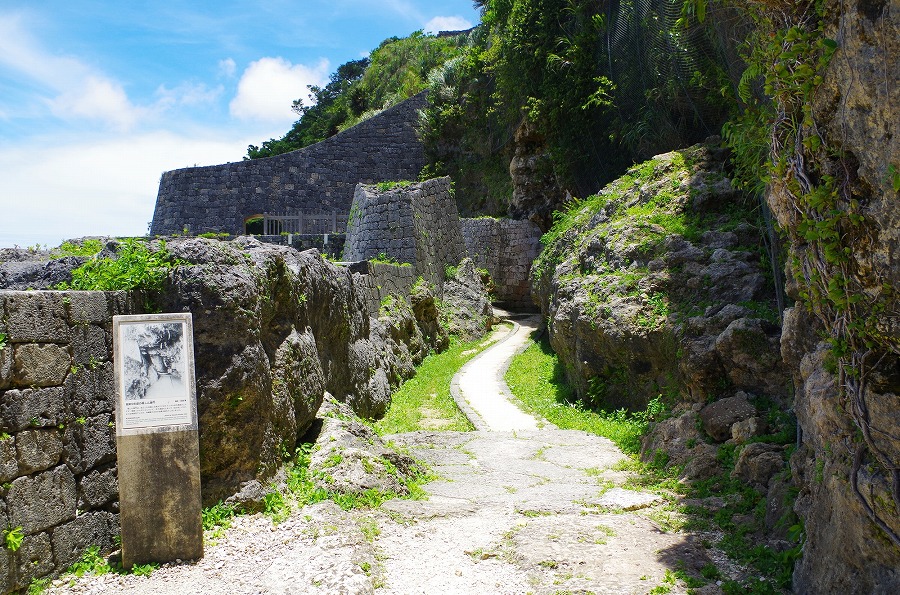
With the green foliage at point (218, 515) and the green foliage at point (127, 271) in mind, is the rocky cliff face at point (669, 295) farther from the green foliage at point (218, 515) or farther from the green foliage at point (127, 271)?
the green foliage at point (127, 271)

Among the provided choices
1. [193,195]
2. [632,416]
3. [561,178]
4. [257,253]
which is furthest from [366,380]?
[193,195]

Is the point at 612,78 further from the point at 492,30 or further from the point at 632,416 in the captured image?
the point at 632,416

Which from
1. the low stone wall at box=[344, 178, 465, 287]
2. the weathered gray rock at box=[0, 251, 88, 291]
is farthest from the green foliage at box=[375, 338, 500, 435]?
the weathered gray rock at box=[0, 251, 88, 291]

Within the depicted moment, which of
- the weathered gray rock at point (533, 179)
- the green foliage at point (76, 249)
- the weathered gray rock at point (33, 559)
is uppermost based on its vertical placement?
the weathered gray rock at point (533, 179)

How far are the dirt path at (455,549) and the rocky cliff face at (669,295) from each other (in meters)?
1.98

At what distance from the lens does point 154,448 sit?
3.97 m

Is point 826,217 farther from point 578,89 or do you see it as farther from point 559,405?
point 578,89

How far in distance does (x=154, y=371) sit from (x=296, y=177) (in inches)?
807

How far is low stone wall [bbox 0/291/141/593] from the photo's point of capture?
3.59 meters

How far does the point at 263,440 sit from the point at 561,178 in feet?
47.6

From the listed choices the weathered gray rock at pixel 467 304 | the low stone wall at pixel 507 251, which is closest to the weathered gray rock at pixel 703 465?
the weathered gray rock at pixel 467 304

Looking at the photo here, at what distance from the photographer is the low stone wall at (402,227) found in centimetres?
1443

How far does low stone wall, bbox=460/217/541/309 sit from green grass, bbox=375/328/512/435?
6.70 meters

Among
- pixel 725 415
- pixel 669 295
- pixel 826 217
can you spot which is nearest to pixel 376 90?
pixel 669 295
